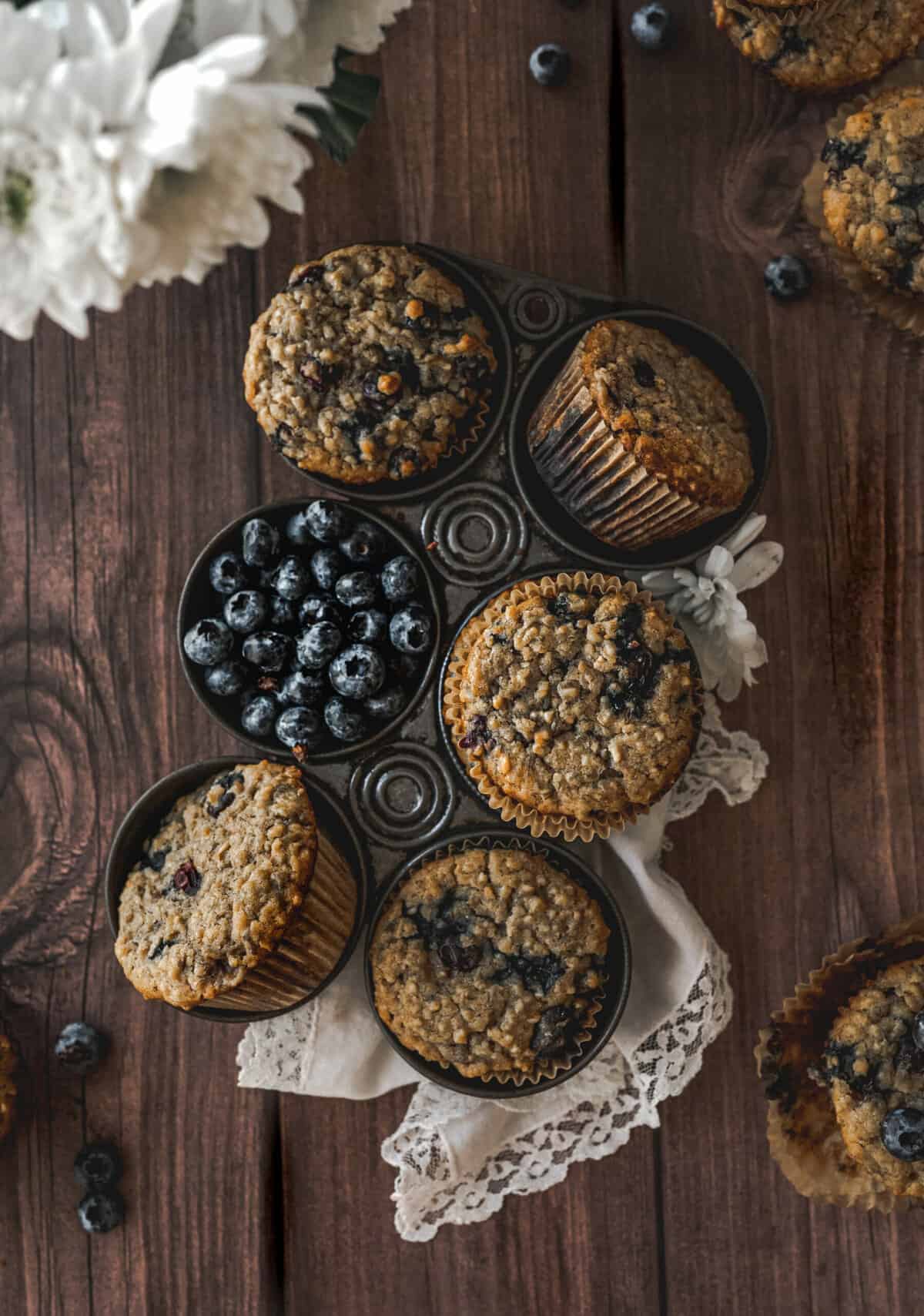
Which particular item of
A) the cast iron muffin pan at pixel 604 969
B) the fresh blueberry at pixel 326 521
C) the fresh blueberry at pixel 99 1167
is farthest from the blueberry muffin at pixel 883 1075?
the fresh blueberry at pixel 99 1167

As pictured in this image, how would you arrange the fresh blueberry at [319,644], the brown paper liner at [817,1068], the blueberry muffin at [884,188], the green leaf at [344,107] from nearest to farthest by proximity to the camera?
the green leaf at [344,107]
the fresh blueberry at [319,644]
the blueberry muffin at [884,188]
the brown paper liner at [817,1068]

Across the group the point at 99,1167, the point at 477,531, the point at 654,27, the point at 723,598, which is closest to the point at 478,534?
the point at 477,531

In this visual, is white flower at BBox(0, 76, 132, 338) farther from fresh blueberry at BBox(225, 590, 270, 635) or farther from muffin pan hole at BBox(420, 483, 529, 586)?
muffin pan hole at BBox(420, 483, 529, 586)

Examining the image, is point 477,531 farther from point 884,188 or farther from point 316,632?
point 884,188

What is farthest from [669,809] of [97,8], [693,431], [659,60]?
[97,8]

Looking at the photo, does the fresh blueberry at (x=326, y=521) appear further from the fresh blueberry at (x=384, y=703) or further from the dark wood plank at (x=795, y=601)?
the dark wood plank at (x=795, y=601)

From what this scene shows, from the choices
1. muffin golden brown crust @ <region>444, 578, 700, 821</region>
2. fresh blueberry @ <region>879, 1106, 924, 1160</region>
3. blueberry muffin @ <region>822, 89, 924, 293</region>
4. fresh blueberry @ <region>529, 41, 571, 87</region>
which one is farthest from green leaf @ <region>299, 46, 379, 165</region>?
fresh blueberry @ <region>879, 1106, 924, 1160</region>
